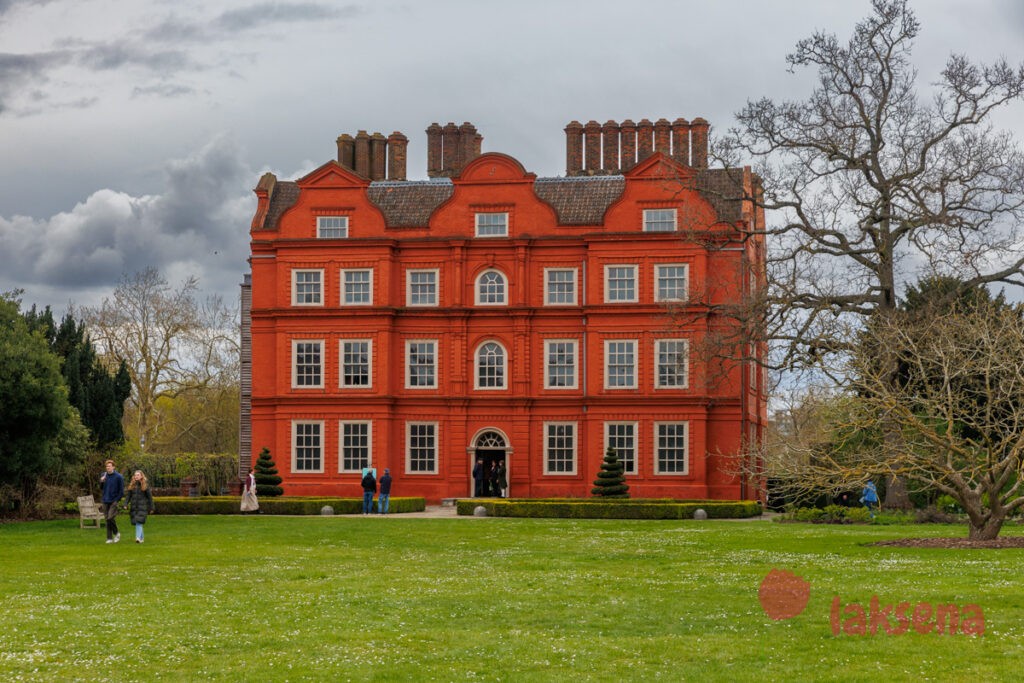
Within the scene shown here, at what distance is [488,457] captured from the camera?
159 feet

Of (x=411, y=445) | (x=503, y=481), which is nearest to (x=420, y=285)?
(x=411, y=445)

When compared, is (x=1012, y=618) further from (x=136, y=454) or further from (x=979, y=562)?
(x=136, y=454)

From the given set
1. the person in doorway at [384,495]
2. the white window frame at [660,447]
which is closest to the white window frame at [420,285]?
the white window frame at [660,447]

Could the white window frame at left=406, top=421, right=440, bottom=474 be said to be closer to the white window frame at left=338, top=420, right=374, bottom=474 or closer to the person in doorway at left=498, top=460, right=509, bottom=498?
the white window frame at left=338, top=420, right=374, bottom=474

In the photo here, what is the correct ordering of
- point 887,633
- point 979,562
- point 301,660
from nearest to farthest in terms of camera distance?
point 301,660 < point 887,633 < point 979,562

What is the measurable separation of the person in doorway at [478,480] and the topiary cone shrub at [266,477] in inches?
271

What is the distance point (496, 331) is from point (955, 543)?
26502mm

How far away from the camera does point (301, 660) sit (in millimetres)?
12516

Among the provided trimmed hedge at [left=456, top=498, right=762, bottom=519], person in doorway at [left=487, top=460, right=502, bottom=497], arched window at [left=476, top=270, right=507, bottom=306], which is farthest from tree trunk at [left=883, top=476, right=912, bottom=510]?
arched window at [left=476, top=270, right=507, bottom=306]

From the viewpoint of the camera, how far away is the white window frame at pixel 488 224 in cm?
4862

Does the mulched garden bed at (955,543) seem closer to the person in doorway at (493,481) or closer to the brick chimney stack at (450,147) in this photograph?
the person in doorway at (493,481)

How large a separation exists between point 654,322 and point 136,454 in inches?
813

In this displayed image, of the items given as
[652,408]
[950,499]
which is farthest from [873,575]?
[652,408]

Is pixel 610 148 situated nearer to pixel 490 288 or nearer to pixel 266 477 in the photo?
pixel 490 288
